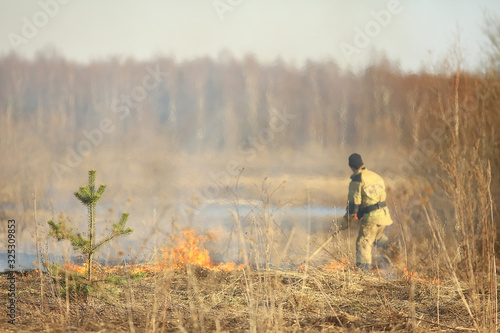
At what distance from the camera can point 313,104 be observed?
39.4 ft

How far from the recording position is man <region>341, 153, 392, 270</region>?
754 cm

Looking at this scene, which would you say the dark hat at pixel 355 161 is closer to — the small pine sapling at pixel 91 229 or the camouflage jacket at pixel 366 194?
the camouflage jacket at pixel 366 194

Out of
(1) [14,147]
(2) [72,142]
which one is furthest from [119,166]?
(1) [14,147]

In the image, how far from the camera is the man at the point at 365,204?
24.7 ft

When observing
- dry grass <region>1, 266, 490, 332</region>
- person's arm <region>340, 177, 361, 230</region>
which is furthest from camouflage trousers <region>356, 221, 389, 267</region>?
dry grass <region>1, 266, 490, 332</region>

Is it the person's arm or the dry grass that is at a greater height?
the person's arm

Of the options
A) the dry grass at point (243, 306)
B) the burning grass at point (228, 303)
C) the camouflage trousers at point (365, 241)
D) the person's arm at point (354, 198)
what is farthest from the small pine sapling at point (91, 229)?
the camouflage trousers at point (365, 241)

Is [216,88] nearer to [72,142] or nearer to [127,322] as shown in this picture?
[72,142]

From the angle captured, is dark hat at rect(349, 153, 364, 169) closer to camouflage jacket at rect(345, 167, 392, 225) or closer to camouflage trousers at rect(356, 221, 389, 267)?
camouflage jacket at rect(345, 167, 392, 225)

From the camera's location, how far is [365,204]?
25.0 feet

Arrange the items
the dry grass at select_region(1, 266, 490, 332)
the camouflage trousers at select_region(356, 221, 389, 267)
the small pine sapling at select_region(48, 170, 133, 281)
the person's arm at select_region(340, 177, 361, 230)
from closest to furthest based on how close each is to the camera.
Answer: the dry grass at select_region(1, 266, 490, 332) < the small pine sapling at select_region(48, 170, 133, 281) < the person's arm at select_region(340, 177, 361, 230) < the camouflage trousers at select_region(356, 221, 389, 267)

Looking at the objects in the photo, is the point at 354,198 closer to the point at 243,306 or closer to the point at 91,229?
the point at 243,306

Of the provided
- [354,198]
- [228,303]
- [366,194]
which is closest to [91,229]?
[228,303]

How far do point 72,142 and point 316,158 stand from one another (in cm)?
507
